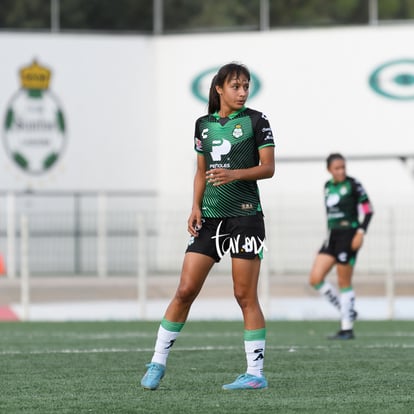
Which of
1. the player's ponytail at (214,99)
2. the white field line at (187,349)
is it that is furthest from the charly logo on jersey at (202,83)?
the player's ponytail at (214,99)

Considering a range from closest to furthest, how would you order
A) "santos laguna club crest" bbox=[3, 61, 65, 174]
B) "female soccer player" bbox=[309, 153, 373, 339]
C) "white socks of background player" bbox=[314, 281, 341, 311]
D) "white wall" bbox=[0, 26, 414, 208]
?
"female soccer player" bbox=[309, 153, 373, 339], "white socks of background player" bbox=[314, 281, 341, 311], "white wall" bbox=[0, 26, 414, 208], "santos laguna club crest" bbox=[3, 61, 65, 174]

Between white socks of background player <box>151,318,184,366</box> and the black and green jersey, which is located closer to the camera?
the black and green jersey

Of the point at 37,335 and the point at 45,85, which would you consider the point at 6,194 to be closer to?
the point at 45,85

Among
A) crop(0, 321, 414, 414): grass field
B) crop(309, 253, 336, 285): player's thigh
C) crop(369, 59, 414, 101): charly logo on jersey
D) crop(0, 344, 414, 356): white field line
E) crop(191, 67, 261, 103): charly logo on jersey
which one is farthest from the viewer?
crop(191, 67, 261, 103): charly logo on jersey

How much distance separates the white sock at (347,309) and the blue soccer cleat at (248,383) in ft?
19.2

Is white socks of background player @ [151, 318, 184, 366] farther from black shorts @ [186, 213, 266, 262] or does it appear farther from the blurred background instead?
the blurred background

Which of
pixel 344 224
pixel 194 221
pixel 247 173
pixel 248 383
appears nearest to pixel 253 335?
pixel 248 383

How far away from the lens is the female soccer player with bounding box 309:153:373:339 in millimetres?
14234

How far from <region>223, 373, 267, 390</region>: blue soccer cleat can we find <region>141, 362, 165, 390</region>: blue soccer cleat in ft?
1.48

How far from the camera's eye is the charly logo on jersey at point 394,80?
2808 centimetres

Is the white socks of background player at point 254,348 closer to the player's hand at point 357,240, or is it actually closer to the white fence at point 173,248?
the player's hand at point 357,240

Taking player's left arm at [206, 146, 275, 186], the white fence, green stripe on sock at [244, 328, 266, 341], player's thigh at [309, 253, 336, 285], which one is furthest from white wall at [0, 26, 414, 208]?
player's left arm at [206, 146, 275, 186]

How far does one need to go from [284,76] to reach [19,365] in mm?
19448

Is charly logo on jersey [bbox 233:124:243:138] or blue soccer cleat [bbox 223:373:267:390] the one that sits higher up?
charly logo on jersey [bbox 233:124:243:138]
